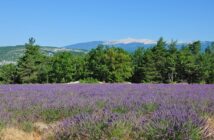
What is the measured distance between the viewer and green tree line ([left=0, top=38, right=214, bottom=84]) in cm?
4797

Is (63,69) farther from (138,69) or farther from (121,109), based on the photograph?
(121,109)

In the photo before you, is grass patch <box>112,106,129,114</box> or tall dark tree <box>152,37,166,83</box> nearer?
grass patch <box>112,106,129,114</box>

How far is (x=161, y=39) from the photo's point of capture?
49688 millimetres

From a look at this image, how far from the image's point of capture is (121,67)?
157 ft

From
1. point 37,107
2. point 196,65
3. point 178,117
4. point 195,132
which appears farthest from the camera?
point 196,65

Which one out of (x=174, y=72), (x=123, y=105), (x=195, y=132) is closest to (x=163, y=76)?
(x=174, y=72)

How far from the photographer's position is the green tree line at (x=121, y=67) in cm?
4797

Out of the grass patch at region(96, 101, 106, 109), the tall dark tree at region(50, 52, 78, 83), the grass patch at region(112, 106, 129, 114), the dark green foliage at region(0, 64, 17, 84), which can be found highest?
the grass patch at region(112, 106, 129, 114)

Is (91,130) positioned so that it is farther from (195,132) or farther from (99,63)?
(99,63)

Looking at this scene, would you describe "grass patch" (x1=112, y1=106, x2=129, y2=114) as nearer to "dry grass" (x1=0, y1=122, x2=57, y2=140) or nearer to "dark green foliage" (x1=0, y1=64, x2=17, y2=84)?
"dry grass" (x1=0, y1=122, x2=57, y2=140)

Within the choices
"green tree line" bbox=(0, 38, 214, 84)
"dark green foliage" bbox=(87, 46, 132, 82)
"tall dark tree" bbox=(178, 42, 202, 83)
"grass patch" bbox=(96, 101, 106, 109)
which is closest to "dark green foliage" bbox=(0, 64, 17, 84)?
"green tree line" bbox=(0, 38, 214, 84)

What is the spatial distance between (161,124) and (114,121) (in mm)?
638

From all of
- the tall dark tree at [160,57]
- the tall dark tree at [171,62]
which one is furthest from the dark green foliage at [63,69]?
the tall dark tree at [171,62]

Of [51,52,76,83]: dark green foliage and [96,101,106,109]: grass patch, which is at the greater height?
[96,101,106,109]: grass patch
